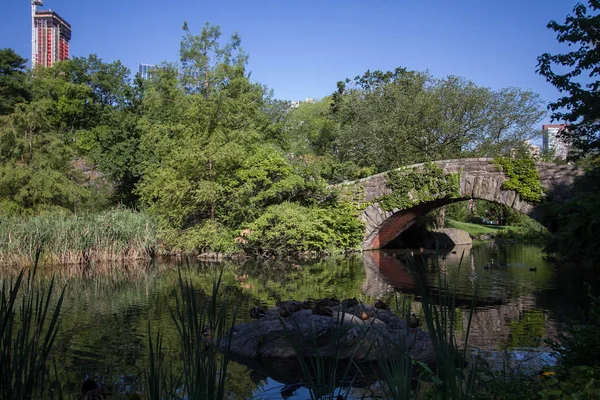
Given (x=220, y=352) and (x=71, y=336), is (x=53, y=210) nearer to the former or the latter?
(x=71, y=336)

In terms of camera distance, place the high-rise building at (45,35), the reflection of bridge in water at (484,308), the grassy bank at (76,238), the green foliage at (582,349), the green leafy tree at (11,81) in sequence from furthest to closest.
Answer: the high-rise building at (45,35)
the green leafy tree at (11,81)
the grassy bank at (76,238)
the reflection of bridge in water at (484,308)
the green foliage at (582,349)

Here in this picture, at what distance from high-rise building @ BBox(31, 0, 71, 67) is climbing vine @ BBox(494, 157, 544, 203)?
117796mm

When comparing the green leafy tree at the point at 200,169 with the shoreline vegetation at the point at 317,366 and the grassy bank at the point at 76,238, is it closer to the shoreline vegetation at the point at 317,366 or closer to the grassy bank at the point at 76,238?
the grassy bank at the point at 76,238

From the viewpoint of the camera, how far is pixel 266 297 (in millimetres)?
9883

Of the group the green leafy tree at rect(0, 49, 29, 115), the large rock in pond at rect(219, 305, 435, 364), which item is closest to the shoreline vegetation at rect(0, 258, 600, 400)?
the large rock in pond at rect(219, 305, 435, 364)

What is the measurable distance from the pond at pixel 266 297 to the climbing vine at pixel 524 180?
76.0 inches

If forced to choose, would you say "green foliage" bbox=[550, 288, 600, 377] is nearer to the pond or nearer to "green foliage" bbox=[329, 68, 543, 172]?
the pond

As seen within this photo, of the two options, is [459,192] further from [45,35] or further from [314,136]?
[45,35]

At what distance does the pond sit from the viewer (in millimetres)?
5413

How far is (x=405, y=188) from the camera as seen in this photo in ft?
61.1

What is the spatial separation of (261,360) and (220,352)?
0.45 meters

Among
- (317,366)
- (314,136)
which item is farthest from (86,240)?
(314,136)

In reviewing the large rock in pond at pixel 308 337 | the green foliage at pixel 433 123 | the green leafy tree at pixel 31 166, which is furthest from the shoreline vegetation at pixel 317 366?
the green foliage at pixel 433 123

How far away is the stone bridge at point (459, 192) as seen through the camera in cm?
1545
